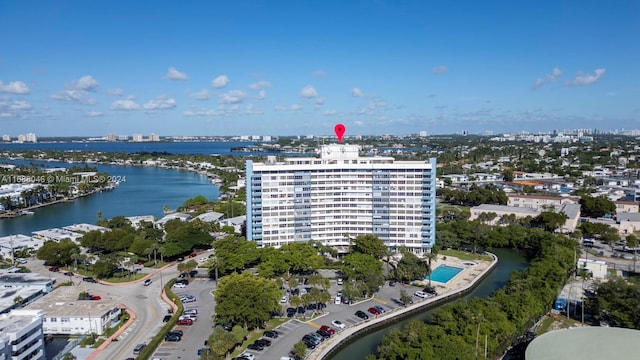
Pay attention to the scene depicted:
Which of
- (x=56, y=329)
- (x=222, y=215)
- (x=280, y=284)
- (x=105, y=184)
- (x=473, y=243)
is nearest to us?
(x=56, y=329)

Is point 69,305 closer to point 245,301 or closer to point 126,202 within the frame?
point 245,301

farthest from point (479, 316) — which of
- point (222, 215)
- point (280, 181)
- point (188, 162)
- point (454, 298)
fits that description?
point (188, 162)

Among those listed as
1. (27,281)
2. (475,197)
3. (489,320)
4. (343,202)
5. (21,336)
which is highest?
(343,202)

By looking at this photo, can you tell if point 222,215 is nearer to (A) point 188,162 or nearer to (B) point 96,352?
(B) point 96,352

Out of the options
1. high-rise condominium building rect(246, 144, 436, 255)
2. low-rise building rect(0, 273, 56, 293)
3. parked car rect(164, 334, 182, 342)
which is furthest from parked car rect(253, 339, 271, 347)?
low-rise building rect(0, 273, 56, 293)

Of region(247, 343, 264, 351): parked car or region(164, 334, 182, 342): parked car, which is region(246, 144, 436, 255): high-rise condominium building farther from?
region(247, 343, 264, 351): parked car

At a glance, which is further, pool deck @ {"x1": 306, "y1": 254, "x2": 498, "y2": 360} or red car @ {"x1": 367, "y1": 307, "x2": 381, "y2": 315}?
red car @ {"x1": 367, "y1": 307, "x2": 381, "y2": 315}

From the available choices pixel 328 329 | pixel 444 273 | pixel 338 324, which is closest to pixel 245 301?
pixel 328 329
